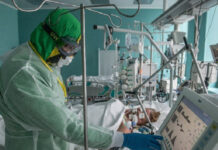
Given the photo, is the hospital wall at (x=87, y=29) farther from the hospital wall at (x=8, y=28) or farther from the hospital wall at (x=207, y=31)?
the hospital wall at (x=207, y=31)

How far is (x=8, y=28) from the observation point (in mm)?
5375

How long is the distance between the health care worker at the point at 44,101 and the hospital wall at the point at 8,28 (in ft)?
16.7

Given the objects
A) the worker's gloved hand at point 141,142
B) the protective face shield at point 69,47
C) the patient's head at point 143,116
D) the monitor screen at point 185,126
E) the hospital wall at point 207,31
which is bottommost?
the patient's head at point 143,116

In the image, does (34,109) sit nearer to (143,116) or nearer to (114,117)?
(114,117)

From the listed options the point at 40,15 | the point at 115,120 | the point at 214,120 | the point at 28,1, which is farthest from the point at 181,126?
the point at 40,15

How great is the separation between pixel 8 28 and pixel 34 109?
5947 mm

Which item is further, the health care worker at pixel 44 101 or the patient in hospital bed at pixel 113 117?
the patient in hospital bed at pixel 113 117

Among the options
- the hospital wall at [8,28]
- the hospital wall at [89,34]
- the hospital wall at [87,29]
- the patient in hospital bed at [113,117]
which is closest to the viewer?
the patient in hospital bed at [113,117]

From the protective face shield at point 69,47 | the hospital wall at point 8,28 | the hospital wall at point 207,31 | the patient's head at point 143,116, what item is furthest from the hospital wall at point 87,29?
the protective face shield at point 69,47

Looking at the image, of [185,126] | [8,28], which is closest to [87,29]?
[8,28]

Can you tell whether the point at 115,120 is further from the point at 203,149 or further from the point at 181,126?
the point at 203,149

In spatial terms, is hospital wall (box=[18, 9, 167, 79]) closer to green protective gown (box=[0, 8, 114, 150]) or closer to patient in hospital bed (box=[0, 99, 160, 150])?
patient in hospital bed (box=[0, 99, 160, 150])

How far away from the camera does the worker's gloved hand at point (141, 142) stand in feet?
2.49

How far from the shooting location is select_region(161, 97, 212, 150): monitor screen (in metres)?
0.52
